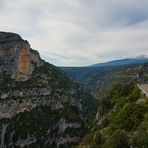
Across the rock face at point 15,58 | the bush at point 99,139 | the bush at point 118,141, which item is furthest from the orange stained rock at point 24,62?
the bush at point 118,141

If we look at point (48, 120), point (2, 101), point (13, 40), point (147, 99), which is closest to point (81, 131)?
point (48, 120)

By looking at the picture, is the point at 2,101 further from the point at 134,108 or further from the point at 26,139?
the point at 134,108

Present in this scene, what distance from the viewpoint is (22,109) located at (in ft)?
454

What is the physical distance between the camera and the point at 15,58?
15388 centimetres

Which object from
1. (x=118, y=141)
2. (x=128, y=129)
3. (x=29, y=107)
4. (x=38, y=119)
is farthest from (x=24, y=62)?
(x=118, y=141)

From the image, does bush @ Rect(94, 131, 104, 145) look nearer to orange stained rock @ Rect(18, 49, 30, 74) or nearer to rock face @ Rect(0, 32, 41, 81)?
rock face @ Rect(0, 32, 41, 81)

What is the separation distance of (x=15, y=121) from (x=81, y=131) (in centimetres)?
3079

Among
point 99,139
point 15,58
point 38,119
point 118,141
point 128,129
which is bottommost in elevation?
point 38,119

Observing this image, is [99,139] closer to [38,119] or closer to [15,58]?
[38,119]

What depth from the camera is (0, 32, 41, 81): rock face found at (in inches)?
6019

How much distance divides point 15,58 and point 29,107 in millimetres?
26034

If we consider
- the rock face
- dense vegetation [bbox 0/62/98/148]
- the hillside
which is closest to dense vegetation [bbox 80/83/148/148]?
dense vegetation [bbox 0/62/98/148]

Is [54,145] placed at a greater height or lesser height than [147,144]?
lesser

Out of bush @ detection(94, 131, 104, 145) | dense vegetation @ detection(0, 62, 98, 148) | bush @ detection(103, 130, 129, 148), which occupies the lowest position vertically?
dense vegetation @ detection(0, 62, 98, 148)
